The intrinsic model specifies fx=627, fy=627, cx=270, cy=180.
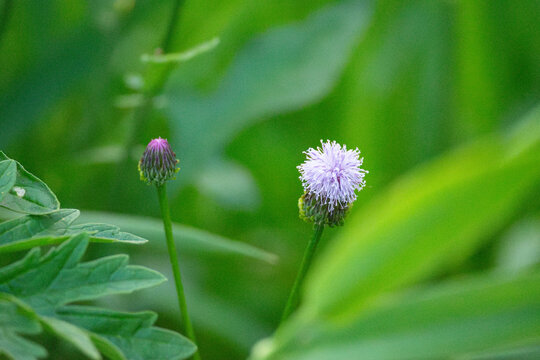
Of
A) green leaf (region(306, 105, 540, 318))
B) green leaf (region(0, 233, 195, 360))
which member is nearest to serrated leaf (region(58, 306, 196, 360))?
green leaf (region(0, 233, 195, 360))

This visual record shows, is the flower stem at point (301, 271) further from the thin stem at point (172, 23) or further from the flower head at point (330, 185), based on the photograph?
the thin stem at point (172, 23)

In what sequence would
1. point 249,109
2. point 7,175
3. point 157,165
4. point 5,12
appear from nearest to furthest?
1. point 7,175
2. point 157,165
3. point 5,12
4. point 249,109

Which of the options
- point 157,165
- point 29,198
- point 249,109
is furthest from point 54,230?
point 249,109

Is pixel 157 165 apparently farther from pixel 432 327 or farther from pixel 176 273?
pixel 432 327

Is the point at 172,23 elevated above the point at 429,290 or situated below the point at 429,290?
above

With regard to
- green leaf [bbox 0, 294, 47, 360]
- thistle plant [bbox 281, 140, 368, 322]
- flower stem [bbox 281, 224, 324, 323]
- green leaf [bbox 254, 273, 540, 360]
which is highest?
thistle plant [bbox 281, 140, 368, 322]

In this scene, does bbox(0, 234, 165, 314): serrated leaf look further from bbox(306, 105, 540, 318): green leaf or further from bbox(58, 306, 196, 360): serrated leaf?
bbox(306, 105, 540, 318): green leaf

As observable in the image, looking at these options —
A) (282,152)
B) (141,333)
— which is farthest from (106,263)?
(282,152)
